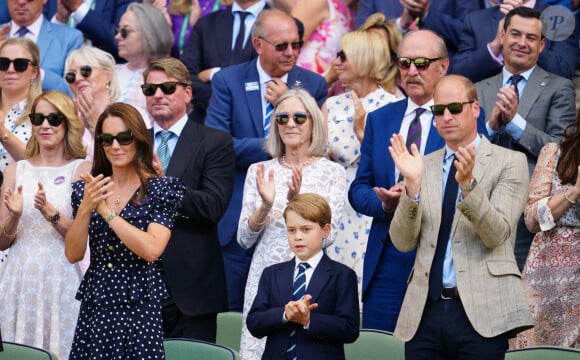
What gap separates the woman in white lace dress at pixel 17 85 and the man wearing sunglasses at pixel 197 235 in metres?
1.38

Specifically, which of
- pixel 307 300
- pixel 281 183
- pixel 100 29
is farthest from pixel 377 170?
pixel 100 29

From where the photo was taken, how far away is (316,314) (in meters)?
5.98

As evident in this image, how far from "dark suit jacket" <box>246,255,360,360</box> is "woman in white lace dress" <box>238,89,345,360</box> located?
2.95 ft

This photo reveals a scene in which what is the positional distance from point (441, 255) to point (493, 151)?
1.99 ft

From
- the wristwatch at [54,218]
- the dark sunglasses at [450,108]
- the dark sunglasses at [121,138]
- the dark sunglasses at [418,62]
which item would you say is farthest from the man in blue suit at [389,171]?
the wristwatch at [54,218]

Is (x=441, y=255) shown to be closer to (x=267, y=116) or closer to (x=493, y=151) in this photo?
(x=493, y=151)

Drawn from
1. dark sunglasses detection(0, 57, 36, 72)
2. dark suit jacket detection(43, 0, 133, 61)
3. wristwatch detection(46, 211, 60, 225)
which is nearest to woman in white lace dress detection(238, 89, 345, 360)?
wristwatch detection(46, 211, 60, 225)

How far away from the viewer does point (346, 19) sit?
401 inches

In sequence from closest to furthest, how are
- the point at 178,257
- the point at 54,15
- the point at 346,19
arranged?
the point at 178,257 → the point at 346,19 → the point at 54,15

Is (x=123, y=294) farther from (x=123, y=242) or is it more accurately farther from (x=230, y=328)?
(x=230, y=328)

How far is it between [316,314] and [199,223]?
1465 mm

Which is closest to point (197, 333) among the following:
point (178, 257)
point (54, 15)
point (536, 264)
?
point (178, 257)

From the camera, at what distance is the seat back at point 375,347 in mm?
6266

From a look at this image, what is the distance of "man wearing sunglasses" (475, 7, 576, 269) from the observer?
7941 millimetres
